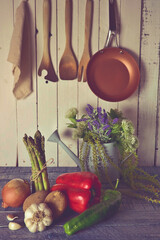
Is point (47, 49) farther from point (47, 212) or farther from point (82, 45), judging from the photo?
point (47, 212)

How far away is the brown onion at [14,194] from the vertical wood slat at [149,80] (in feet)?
2.32

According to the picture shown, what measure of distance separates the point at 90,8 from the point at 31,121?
0.64 meters

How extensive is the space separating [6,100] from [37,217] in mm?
745

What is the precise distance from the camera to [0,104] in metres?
1.46

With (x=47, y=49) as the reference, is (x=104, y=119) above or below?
below

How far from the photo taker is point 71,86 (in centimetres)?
144

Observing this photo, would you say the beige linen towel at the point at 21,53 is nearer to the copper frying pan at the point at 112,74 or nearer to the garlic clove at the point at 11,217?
the copper frying pan at the point at 112,74

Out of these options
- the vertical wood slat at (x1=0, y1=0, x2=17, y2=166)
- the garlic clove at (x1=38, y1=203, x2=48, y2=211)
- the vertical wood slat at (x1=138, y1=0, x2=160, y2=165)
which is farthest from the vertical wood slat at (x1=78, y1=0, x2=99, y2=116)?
the garlic clove at (x1=38, y1=203, x2=48, y2=211)

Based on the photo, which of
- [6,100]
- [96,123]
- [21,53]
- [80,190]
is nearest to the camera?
[80,190]

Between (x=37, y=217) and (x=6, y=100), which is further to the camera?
(x=6, y=100)

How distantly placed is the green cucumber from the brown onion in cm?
23

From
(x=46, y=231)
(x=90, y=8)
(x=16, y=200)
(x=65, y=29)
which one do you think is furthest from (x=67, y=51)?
(x=46, y=231)

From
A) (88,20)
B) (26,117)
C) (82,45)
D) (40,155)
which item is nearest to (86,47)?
(82,45)

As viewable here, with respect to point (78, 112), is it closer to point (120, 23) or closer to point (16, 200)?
point (120, 23)
